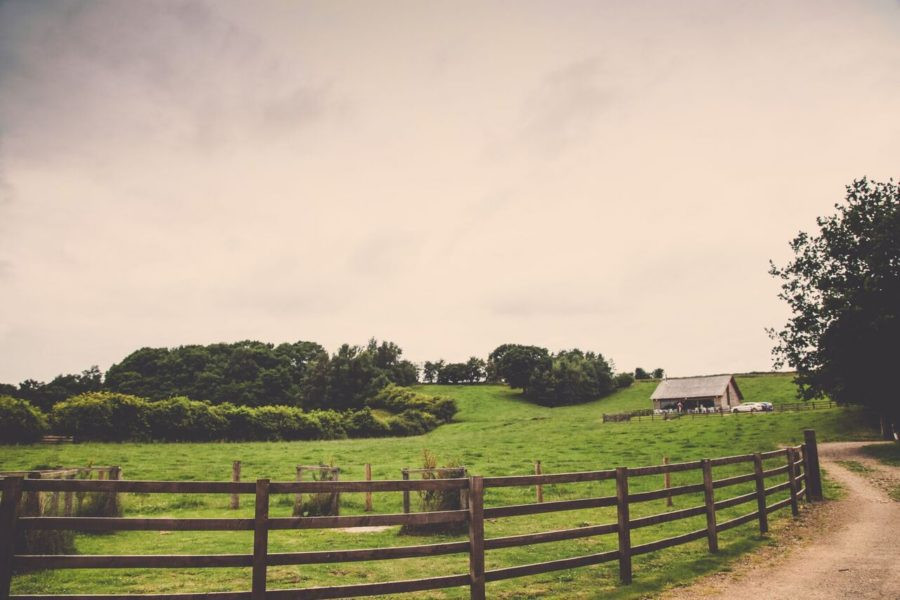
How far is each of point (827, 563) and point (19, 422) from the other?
41.6 metres

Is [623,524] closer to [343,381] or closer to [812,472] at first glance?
[812,472]

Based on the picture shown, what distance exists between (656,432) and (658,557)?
34.3 meters

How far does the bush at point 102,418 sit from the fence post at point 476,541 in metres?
41.8

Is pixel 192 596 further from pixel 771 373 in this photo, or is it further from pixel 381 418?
pixel 771 373

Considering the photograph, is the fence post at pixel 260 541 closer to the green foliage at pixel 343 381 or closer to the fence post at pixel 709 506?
the fence post at pixel 709 506

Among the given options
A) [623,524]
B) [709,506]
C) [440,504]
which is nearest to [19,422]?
[440,504]

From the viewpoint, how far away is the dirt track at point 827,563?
7.30 metres

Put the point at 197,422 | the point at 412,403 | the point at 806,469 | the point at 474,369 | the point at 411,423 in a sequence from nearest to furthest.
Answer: the point at 806,469 → the point at 197,422 → the point at 411,423 → the point at 412,403 → the point at 474,369

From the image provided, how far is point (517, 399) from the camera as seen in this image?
325 feet

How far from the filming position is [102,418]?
128ft

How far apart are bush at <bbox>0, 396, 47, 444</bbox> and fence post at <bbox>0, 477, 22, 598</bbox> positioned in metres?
36.3

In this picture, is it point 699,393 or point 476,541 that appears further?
point 699,393

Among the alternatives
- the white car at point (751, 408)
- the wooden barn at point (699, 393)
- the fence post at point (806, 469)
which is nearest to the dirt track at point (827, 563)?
the fence post at point (806, 469)

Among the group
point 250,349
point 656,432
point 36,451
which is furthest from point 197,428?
point 250,349
